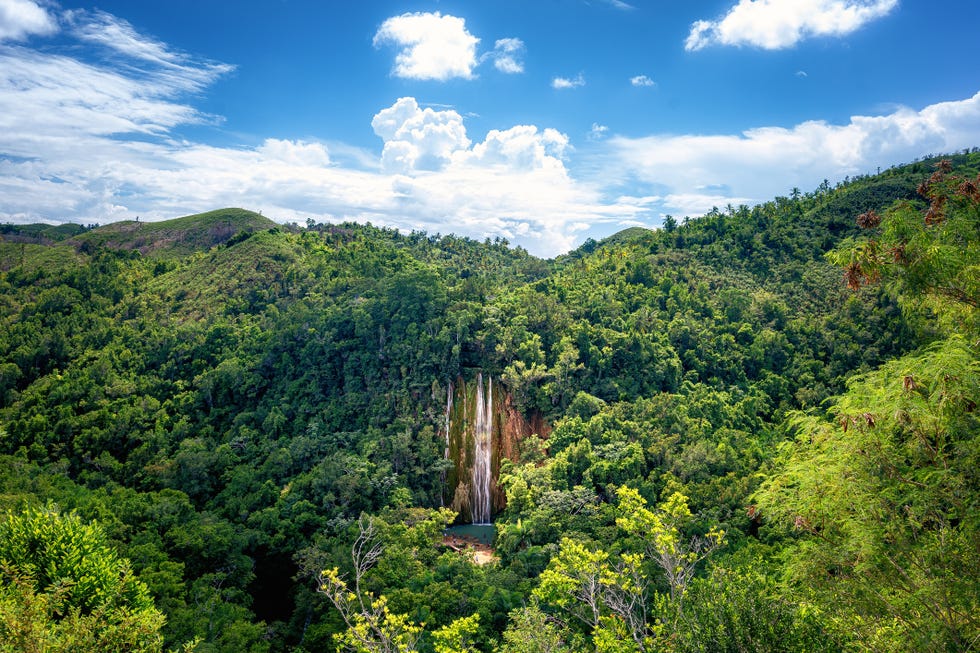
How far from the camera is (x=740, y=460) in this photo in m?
23.6

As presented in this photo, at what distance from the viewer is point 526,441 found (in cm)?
2823

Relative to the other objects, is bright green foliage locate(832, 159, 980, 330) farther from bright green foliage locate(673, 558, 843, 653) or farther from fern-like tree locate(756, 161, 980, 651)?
bright green foliage locate(673, 558, 843, 653)

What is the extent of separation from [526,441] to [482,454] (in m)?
3.31

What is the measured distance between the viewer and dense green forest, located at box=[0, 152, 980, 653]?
698cm

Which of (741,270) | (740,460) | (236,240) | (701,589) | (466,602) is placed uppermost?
(236,240)

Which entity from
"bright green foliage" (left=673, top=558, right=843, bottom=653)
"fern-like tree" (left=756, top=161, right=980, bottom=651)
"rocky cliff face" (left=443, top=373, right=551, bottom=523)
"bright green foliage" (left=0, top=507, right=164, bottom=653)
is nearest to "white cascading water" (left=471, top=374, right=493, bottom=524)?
"rocky cliff face" (left=443, top=373, right=551, bottom=523)

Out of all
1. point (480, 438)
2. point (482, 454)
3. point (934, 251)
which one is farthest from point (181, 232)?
point (934, 251)

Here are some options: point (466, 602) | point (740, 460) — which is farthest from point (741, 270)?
point (466, 602)

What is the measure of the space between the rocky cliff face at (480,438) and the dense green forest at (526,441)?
54cm

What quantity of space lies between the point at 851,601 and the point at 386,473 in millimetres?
22355

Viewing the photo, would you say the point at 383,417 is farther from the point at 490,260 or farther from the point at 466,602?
the point at 490,260

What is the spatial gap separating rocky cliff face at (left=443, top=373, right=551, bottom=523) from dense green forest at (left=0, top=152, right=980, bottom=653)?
0.54 m

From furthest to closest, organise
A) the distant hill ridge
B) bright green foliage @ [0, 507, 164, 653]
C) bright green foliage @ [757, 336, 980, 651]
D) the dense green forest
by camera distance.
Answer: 1. the distant hill ridge
2. bright green foliage @ [0, 507, 164, 653]
3. the dense green forest
4. bright green foliage @ [757, 336, 980, 651]

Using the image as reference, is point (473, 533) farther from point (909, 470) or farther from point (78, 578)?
point (909, 470)
